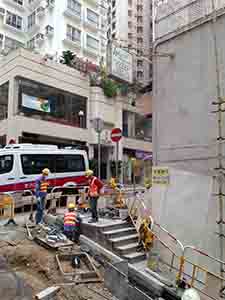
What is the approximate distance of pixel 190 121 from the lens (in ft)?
26.5

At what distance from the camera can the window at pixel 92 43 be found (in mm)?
37812

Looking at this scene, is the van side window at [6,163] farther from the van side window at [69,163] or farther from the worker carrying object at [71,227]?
the worker carrying object at [71,227]

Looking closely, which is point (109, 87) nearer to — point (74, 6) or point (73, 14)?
point (73, 14)

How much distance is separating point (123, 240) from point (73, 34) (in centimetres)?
3171

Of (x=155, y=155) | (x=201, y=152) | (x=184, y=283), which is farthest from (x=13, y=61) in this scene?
(x=184, y=283)

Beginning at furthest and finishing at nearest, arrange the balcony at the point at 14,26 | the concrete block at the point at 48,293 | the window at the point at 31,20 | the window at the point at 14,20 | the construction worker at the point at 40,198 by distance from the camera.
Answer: the window at the point at 31,20, the window at the point at 14,20, the balcony at the point at 14,26, the construction worker at the point at 40,198, the concrete block at the point at 48,293

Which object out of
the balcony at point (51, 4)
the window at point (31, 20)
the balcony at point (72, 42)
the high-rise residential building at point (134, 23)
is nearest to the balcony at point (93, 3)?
the balcony at point (51, 4)

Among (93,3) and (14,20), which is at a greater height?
(93,3)

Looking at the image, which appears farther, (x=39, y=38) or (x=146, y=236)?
(x=39, y=38)

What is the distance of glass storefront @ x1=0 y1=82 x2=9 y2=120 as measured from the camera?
72.8 feet

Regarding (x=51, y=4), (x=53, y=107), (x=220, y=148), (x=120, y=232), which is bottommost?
(x=120, y=232)

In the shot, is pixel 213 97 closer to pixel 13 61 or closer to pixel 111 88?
pixel 13 61

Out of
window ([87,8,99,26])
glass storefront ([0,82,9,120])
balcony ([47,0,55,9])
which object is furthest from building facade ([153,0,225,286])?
window ([87,8,99,26])

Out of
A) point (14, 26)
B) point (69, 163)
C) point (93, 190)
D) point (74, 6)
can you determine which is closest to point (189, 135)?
point (93, 190)
